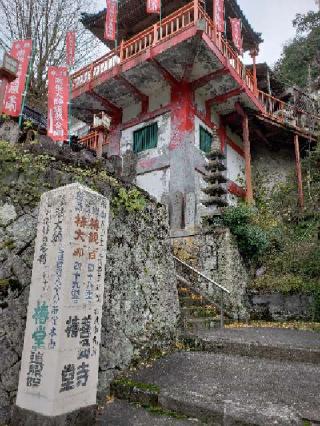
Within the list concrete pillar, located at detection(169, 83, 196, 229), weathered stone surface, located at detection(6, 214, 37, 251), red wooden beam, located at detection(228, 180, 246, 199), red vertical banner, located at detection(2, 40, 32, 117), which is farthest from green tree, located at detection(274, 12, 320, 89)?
weathered stone surface, located at detection(6, 214, 37, 251)

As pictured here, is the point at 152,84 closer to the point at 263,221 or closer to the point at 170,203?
the point at 170,203

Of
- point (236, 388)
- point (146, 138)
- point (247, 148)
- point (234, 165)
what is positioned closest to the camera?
point (236, 388)

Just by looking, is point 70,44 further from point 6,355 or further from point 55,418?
point 55,418

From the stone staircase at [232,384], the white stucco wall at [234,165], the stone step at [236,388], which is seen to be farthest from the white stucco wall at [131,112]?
the stone step at [236,388]

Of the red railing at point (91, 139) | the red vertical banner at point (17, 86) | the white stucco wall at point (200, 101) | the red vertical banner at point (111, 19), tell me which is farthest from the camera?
the red railing at point (91, 139)

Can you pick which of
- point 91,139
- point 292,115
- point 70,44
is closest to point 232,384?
point 70,44

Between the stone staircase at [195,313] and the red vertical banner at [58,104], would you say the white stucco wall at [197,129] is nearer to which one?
the red vertical banner at [58,104]

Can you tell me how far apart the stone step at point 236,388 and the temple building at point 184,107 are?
585 cm

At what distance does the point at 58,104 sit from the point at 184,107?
4.98m

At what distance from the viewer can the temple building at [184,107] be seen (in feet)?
40.2

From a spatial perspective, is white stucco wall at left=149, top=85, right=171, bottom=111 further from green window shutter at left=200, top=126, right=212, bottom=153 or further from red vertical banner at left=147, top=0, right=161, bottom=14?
red vertical banner at left=147, top=0, right=161, bottom=14

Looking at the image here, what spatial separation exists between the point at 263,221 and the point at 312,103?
34.8ft

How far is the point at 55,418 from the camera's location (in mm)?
3111

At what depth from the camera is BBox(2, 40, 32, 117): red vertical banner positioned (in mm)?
10078
